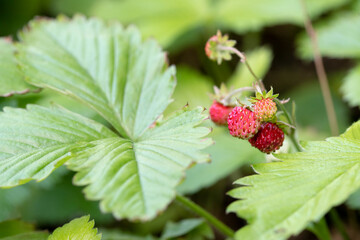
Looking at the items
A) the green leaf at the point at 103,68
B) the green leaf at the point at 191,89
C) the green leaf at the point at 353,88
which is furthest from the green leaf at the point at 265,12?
the green leaf at the point at 103,68

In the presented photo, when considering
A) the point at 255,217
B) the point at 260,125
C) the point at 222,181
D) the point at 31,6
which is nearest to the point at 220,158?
the point at 222,181

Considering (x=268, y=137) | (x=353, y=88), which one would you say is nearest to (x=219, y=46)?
(x=268, y=137)

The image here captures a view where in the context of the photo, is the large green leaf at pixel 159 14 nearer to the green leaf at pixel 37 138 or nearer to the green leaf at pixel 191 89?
the green leaf at pixel 191 89

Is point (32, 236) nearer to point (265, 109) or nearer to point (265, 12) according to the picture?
point (265, 109)

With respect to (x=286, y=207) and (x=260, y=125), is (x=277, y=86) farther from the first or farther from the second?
(x=286, y=207)

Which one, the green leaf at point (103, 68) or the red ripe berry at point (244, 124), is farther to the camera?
the green leaf at point (103, 68)

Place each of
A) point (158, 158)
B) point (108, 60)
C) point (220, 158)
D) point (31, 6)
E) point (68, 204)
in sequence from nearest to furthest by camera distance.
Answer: point (158, 158)
point (108, 60)
point (220, 158)
point (68, 204)
point (31, 6)
